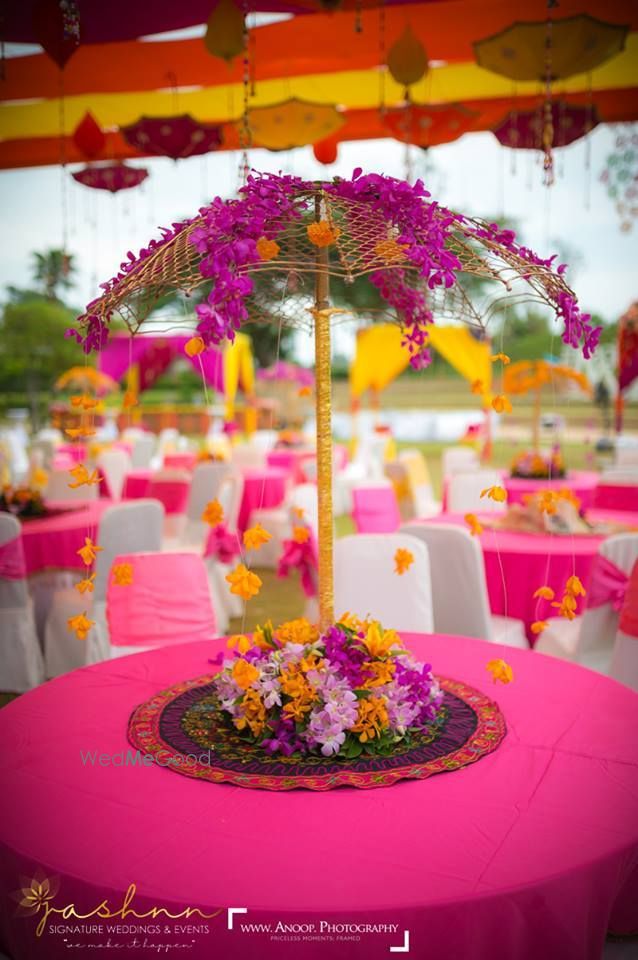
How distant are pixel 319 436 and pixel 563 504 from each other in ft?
8.59

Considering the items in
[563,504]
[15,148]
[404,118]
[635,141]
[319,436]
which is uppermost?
[635,141]

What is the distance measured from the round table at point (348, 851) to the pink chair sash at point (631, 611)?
3.15ft

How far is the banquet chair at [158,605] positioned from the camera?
10.1 ft

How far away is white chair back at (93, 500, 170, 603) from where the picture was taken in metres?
4.03

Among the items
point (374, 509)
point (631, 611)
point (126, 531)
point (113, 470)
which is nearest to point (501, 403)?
point (631, 611)

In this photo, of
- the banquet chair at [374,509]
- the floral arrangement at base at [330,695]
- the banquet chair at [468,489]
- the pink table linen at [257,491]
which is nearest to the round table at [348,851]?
the floral arrangement at base at [330,695]

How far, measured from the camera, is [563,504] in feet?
14.2

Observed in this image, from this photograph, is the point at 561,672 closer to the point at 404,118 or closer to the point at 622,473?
the point at 622,473

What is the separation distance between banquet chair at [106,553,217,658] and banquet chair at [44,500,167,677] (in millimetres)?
738

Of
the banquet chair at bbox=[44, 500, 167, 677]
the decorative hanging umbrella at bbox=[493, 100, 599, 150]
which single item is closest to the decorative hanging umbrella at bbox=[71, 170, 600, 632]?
the banquet chair at bbox=[44, 500, 167, 677]

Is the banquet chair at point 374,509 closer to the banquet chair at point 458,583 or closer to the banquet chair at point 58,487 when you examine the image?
the banquet chair at point 458,583

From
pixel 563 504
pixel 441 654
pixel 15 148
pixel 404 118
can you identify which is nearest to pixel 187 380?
pixel 15 148

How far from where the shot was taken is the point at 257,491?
25.6 ft

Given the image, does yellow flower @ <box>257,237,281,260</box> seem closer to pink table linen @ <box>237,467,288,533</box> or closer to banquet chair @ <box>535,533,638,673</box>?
banquet chair @ <box>535,533,638,673</box>
